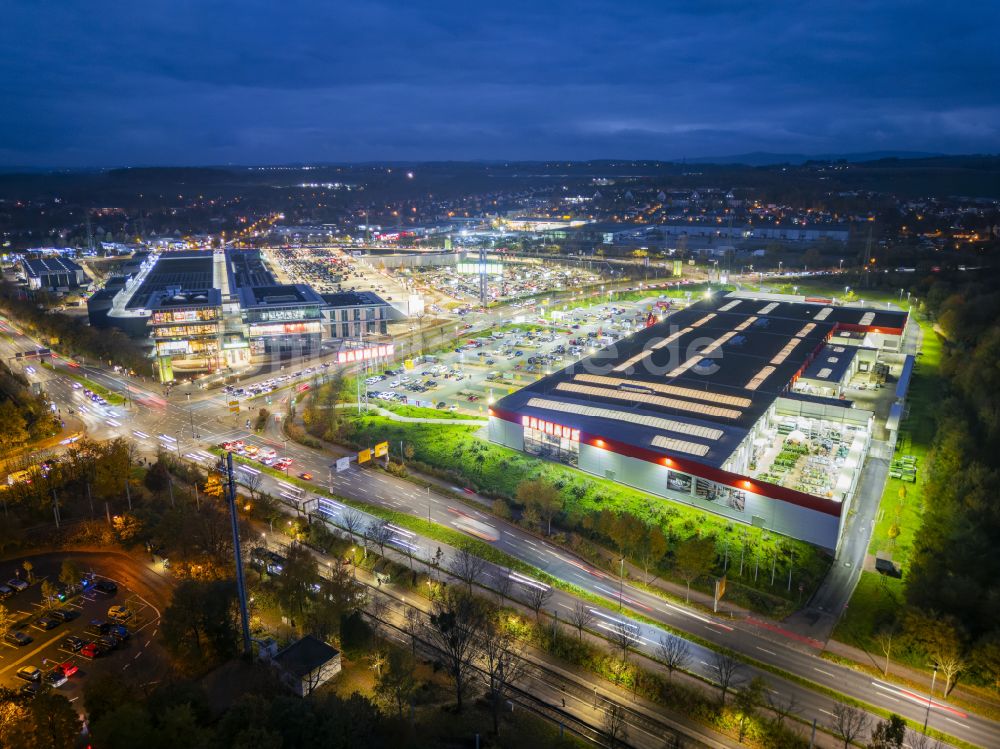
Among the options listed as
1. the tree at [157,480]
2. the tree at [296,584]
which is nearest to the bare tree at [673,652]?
the tree at [296,584]

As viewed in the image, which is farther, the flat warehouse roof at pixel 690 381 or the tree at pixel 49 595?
the flat warehouse roof at pixel 690 381

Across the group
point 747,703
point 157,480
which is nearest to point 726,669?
point 747,703

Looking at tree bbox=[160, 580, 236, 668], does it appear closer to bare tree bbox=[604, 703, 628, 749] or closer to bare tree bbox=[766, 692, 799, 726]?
bare tree bbox=[604, 703, 628, 749]

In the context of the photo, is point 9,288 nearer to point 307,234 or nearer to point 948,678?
point 307,234

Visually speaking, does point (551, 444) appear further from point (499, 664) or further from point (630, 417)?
point (499, 664)

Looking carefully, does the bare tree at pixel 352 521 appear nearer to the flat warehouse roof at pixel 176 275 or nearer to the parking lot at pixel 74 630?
the parking lot at pixel 74 630

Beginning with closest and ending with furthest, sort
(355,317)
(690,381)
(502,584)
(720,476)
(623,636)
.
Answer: (623,636), (502,584), (720,476), (690,381), (355,317)
